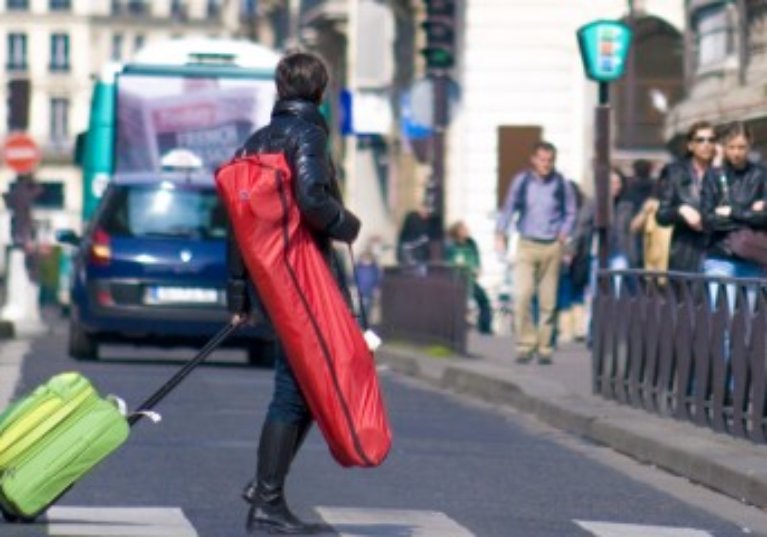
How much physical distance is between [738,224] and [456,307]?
841 cm

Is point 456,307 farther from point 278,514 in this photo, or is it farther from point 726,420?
point 278,514

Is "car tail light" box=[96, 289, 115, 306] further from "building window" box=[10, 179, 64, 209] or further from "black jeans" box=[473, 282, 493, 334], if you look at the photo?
"building window" box=[10, 179, 64, 209]

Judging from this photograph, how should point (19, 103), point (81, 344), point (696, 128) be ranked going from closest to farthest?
1. point (696, 128)
2. point (81, 344)
3. point (19, 103)

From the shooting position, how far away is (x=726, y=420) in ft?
56.4

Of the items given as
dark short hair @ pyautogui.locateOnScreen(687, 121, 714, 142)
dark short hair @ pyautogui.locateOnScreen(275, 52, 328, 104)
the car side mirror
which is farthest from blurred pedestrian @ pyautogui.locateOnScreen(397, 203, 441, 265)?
dark short hair @ pyautogui.locateOnScreen(275, 52, 328, 104)

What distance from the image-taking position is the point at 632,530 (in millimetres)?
13039

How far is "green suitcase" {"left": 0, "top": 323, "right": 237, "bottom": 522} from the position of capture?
12.0 meters

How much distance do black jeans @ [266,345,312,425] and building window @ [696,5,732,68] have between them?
20414 millimetres

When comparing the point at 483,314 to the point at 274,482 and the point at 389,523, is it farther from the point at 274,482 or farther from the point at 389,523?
the point at 274,482

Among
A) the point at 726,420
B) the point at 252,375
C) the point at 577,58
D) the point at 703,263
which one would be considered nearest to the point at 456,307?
the point at 252,375

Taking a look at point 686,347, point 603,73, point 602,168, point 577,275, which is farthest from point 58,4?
point 686,347

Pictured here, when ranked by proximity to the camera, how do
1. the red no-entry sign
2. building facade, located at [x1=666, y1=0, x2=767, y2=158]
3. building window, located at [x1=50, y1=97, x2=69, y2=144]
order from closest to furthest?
building facade, located at [x1=666, y1=0, x2=767, y2=158] → the red no-entry sign → building window, located at [x1=50, y1=97, x2=69, y2=144]

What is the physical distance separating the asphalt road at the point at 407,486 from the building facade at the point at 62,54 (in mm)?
126781

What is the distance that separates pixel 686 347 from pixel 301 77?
5.97 metres
